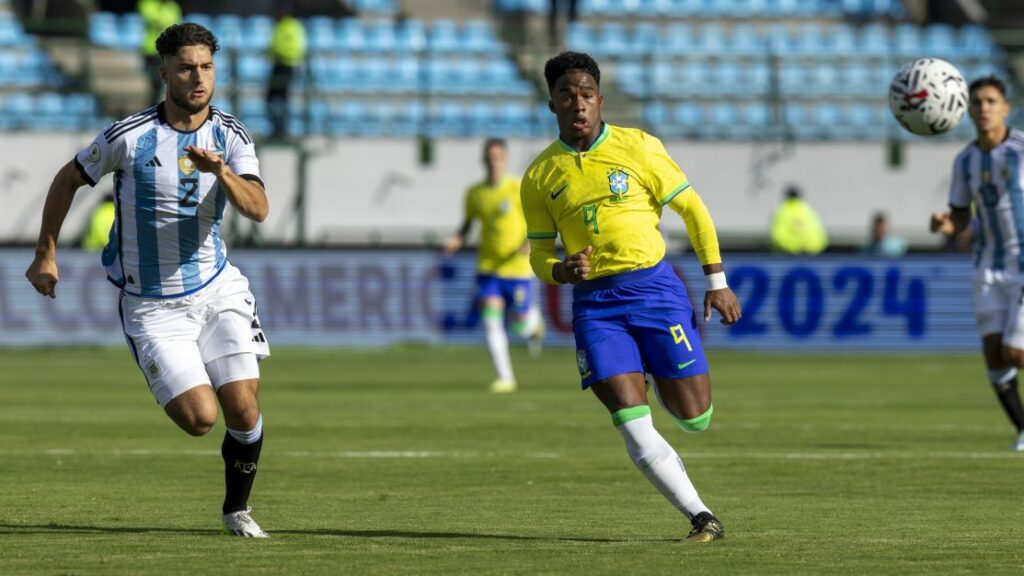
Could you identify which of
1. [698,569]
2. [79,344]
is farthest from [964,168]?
[79,344]

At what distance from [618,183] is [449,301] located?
674 inches

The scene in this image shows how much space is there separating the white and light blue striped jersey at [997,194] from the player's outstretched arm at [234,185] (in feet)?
21.1

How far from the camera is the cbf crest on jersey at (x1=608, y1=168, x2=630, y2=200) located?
8156 mm

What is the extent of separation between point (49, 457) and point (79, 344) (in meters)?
13.6

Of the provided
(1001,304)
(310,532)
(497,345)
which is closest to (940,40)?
(497,345)

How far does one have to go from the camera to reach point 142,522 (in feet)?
28.7

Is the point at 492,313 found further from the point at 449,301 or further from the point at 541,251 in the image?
the point at 541,251

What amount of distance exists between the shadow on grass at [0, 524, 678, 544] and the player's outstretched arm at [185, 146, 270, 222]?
1.51m

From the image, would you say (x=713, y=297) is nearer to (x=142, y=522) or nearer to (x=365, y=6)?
(x=142, y=522)

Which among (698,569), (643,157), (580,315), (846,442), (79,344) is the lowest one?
(79,344)

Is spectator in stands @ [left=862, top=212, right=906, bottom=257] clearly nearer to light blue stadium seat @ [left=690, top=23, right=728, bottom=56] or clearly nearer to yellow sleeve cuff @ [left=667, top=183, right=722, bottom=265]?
light blue stadium seat @ [left=690, top=23, right=728, bottom=56]

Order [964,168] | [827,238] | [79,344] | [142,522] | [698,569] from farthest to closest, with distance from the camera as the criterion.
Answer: [827,238]
[79,344]
[964,168]
[142,522]
[698,569]

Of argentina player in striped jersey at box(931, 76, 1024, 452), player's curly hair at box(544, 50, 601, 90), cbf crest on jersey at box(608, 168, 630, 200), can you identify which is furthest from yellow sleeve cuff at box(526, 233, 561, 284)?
argentina player in striped jersey at box(931, 76, 1024, 452)

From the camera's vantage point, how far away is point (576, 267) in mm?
7727
